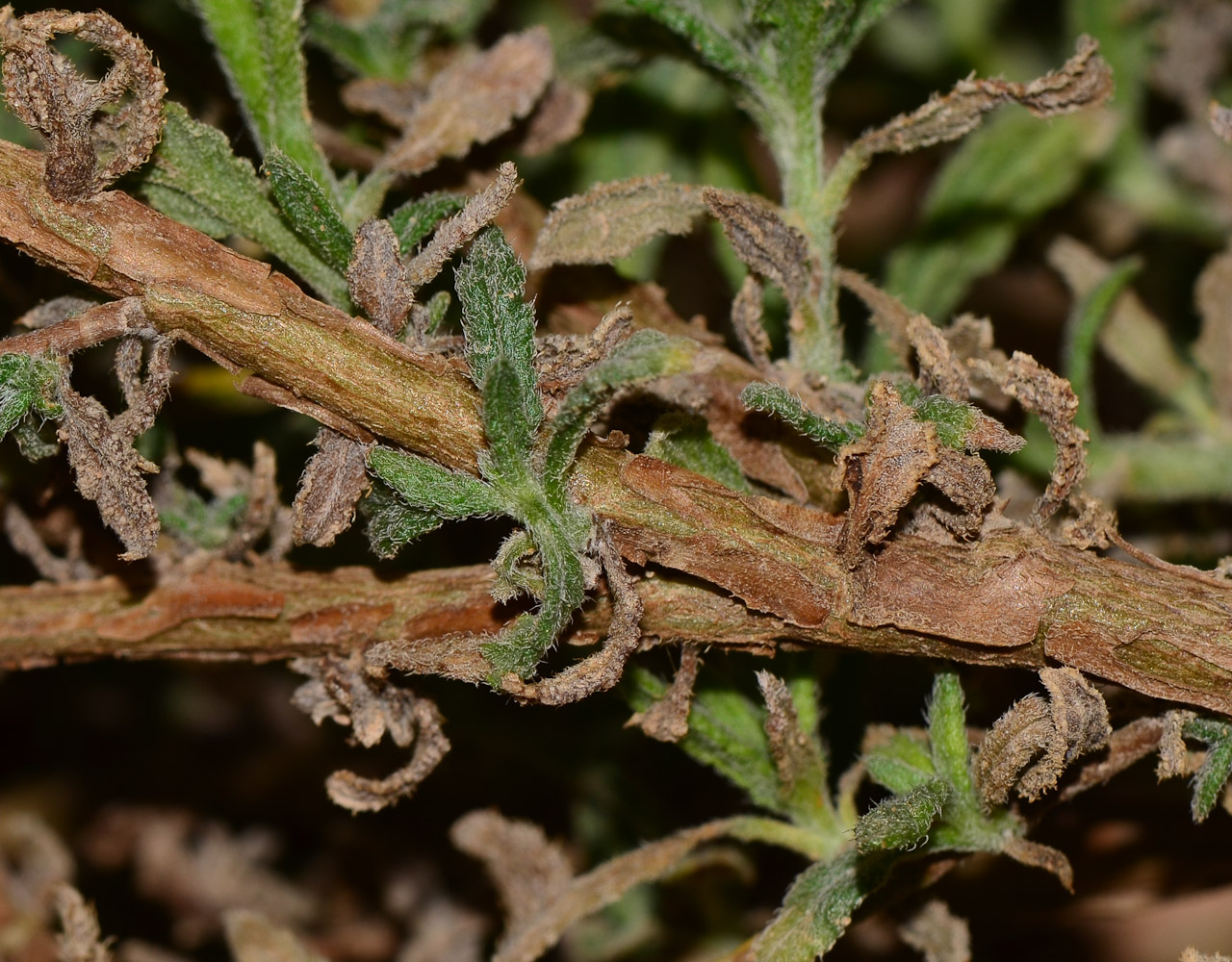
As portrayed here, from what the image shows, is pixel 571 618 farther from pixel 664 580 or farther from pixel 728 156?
pixel 728 156

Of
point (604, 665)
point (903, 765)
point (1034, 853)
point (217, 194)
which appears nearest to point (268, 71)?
point (217, 194)

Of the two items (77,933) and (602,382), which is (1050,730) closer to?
(602,382)

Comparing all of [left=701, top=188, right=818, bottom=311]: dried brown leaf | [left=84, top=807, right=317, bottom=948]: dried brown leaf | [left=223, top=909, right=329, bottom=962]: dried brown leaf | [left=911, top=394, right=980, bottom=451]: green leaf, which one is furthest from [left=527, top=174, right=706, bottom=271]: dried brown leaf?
[left=84, top=807, right=317, bottom=948]: dried brown leaf

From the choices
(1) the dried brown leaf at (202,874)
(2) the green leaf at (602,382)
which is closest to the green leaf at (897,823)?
(2) the green leaf at (602,382)

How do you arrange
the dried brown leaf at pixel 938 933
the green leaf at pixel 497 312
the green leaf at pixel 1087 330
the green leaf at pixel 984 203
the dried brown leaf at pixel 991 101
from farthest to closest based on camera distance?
the green leaf at pixel 984 203
the green leaf at pixel 1087 330
the dried brown leaf at pixel 938 933
the dried brown leaf at pixel 991 101
the green leaf at pixel 497 312

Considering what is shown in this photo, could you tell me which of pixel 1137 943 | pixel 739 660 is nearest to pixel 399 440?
pixel 739 660

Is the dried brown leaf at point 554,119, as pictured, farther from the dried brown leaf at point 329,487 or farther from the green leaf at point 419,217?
the dried brown leaf at point 329,487
